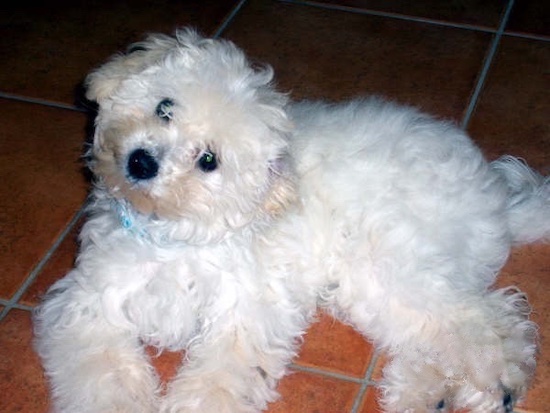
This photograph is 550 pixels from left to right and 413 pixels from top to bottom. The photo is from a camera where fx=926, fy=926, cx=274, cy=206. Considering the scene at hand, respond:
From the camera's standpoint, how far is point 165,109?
217 cm

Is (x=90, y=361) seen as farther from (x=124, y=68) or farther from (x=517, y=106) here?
(x=517, y=106)

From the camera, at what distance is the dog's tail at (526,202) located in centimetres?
274

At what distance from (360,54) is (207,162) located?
178cm

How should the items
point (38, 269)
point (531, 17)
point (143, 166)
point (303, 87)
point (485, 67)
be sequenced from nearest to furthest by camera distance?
point (143, 166), point (38, 269), point (303, 87), point (485, 67), point (531, 17)

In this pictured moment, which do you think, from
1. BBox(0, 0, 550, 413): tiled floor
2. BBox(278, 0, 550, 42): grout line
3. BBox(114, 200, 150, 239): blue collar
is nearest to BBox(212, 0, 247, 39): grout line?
BBox(0, 0, 550, 413): tiled floor

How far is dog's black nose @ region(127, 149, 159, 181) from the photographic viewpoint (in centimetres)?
213

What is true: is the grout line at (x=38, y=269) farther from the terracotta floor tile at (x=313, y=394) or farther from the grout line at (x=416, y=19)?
the grout line at (x=416, y=19)

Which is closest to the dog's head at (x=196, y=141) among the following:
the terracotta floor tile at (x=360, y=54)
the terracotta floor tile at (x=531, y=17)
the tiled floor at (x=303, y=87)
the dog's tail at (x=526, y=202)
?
the tiled floor at (x=303, y=87)

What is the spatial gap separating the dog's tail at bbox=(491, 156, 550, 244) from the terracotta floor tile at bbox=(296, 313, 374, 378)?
0.60 meters

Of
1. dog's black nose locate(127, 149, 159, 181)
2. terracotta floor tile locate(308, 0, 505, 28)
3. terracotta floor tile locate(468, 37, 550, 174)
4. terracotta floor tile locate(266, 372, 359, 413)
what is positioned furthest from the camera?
terracotta floor tile locate(308, 0, 505, 28)

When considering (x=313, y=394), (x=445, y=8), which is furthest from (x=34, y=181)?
(x=445, y=8)

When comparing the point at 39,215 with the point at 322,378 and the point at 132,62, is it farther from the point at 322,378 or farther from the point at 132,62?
the point at 322,378

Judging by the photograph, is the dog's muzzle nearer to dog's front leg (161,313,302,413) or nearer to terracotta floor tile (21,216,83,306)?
dog's front leg (161,313,302,413)

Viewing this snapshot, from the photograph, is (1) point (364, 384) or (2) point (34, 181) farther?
(2) point (34, 181)
